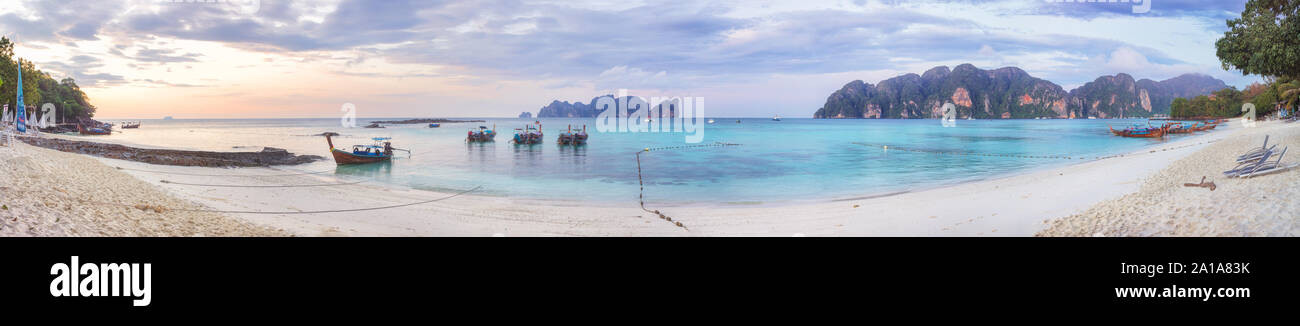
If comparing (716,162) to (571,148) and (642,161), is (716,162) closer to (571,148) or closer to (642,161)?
(642,161)

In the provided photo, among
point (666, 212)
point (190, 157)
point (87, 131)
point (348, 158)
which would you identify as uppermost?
point (87, 131)

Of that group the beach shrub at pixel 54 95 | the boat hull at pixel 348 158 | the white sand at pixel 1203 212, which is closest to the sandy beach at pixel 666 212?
the white sand at pixel 1203 212

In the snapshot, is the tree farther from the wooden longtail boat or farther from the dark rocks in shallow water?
the wooden longtail boat

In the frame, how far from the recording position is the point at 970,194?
1409 centimetres

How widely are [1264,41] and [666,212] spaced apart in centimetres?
1753

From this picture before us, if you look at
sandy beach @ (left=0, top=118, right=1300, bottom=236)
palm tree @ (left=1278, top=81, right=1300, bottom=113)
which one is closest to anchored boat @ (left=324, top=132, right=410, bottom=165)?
sandy beach @ (left=0, top=118, right=1300, bottom=236)

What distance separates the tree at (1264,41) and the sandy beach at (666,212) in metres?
3.47

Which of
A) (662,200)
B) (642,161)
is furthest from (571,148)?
(662,200)

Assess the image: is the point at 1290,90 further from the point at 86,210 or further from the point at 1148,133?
the point at 86,210

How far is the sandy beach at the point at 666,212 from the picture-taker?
7.59 m

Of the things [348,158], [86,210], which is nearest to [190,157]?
[348,158]

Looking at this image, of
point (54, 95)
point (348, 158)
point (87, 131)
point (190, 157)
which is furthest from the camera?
point (54, 95)

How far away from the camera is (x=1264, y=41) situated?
15578 mm

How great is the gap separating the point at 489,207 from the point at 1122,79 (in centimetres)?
23354
